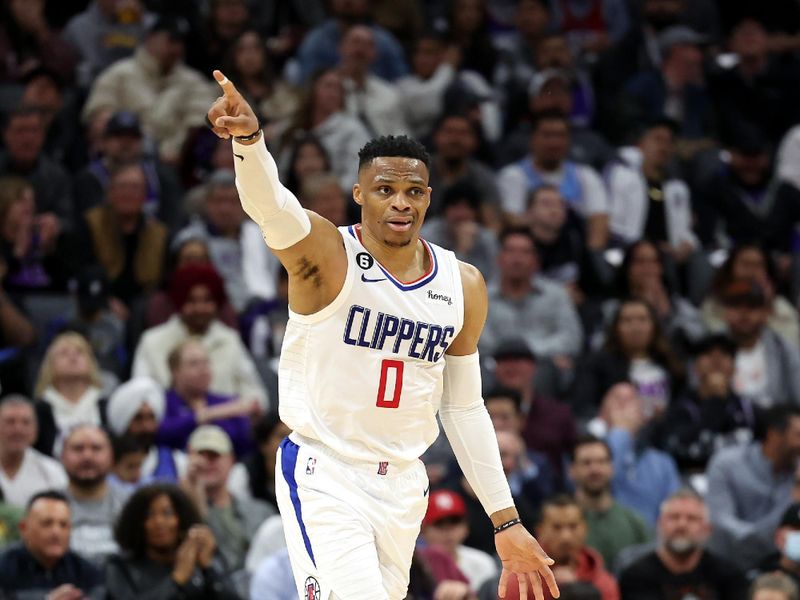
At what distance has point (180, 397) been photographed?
10.7 m

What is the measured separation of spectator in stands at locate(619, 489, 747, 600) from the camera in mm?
9656

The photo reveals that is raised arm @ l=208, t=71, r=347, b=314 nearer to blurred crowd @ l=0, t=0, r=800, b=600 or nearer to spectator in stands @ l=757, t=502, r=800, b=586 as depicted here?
blurred crowd @ l=0, t=0, r=800, b=600

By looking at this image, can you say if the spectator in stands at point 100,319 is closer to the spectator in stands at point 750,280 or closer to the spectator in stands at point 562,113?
the spectator in stands at point 562,113

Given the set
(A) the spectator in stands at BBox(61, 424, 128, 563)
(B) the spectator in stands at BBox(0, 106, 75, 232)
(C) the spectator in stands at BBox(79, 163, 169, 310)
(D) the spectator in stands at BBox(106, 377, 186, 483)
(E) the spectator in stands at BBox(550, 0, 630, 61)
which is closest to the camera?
(A) the spectator in stands at BBox(61, 424, 128, 563)

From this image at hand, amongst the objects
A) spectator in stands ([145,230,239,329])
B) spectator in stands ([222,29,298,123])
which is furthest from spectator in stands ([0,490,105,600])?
spectator in stands ([222,29,298,123])

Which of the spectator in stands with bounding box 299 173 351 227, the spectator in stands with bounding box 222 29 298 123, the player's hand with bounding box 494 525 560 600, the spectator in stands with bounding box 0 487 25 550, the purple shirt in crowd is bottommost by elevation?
the player's hand with bounding box 494 525 560 600

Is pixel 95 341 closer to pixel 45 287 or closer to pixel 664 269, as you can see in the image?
pixel 45 287

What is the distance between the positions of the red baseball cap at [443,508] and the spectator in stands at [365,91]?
186 inches

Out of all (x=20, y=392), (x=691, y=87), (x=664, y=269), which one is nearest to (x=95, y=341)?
(x=20, y=392)

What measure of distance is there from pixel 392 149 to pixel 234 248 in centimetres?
635

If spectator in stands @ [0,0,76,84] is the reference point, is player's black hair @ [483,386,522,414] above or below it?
below

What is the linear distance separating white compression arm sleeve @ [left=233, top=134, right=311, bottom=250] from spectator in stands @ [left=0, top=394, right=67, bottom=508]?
450 cm

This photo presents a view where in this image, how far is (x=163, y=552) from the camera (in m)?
8.98

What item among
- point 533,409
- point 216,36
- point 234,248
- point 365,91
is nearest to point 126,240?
point 234,248
